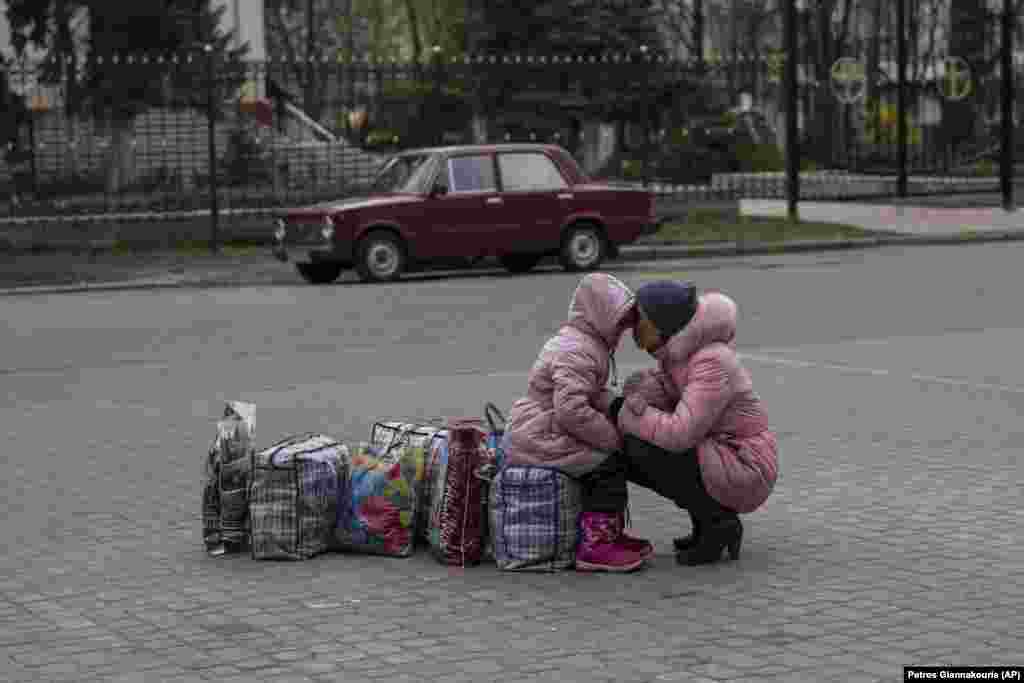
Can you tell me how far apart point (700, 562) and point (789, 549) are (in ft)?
1.48

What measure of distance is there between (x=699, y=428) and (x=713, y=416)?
0.26ft

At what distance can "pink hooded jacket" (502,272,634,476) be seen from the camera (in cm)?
752

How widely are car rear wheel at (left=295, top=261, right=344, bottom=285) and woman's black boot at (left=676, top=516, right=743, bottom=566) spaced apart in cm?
1642

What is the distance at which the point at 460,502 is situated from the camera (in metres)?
7.63

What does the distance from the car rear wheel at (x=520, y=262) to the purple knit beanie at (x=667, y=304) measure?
17.1 metres

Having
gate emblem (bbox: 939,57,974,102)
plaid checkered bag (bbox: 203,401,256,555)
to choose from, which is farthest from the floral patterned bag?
gate emblem (bbox: 939,57,974,102)

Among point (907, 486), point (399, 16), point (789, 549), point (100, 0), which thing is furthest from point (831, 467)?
point (399, 16)

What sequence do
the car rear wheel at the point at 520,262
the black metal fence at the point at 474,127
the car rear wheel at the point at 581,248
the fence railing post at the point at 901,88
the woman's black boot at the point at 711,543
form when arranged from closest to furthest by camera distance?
the woman's black boot at the point at 711,543
the car rear wheel at the point at 581,248
the car rear wheel at the point at 520,262
the black metal fence at the point at 474,127
the fence railing post at the point at 901,88

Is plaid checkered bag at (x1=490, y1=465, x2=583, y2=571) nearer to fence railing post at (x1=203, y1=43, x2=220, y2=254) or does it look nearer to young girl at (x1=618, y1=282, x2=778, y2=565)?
young girl at (x1=618, y1=282, x2=778, y2=565)

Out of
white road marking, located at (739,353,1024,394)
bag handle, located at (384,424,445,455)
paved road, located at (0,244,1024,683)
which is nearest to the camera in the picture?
paved road, located at (0,244,1024,683)

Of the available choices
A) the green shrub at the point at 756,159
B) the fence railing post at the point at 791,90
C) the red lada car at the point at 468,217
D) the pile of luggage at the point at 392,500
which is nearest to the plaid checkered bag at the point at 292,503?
the pile of luggage at the point at 392,500

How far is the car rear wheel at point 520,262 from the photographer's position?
80.9ft

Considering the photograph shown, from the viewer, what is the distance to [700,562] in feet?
24.7

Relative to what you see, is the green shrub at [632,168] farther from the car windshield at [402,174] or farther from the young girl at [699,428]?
the young girl at [699,428]
